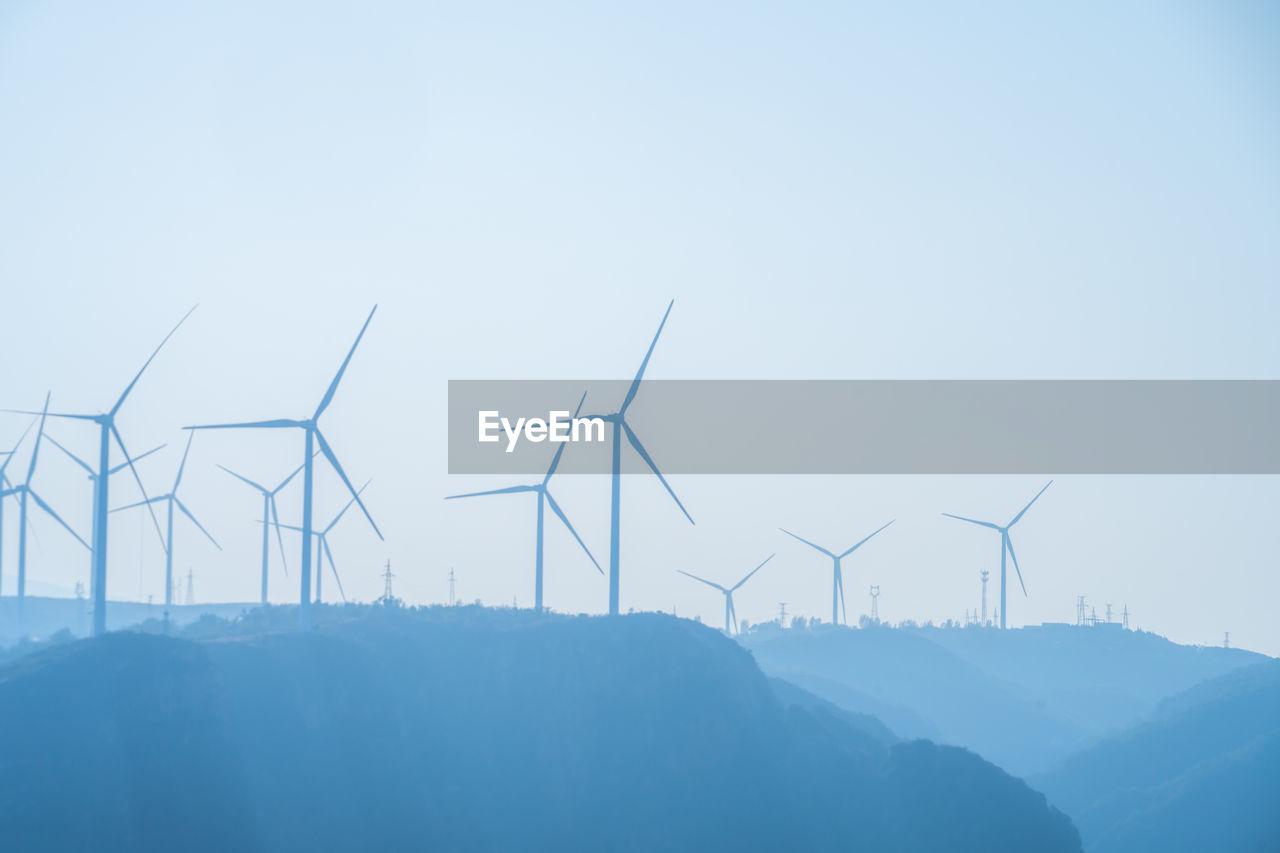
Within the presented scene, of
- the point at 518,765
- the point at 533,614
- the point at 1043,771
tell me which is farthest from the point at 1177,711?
the point at 518,765

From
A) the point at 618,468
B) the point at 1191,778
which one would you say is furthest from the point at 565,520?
the point at 1191,778

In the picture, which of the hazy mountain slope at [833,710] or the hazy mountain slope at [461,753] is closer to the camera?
the hazy mountain slope at [461,753]

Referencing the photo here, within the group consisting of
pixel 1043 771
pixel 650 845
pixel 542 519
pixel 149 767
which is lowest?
pixel 1043 771

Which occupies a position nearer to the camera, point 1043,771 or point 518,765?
point 518,765

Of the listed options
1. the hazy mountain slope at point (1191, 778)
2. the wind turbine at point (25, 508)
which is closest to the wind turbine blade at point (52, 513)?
the wind turbine at point (25, 508)

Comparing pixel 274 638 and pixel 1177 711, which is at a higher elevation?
pixel 274 638

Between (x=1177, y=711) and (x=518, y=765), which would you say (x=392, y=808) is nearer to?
(x=518, y=765)

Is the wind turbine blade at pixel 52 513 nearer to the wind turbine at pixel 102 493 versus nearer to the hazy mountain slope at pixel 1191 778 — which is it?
the wind turbine at pixel 102 493
